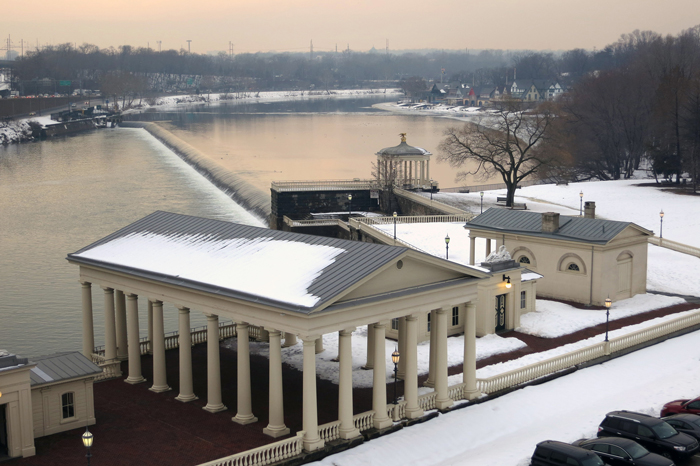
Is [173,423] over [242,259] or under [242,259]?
under

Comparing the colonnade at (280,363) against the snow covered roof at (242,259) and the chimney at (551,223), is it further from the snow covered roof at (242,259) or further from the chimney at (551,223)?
the chimney at (551,223)

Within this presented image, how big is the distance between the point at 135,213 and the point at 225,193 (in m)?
18.1

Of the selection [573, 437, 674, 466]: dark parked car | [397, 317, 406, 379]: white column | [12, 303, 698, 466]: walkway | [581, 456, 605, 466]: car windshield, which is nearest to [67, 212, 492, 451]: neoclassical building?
[397, 317, 406, 379]: white column

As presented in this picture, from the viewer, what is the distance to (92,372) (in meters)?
26.7

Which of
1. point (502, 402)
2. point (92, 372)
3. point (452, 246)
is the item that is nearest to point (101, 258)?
point (92, 372)

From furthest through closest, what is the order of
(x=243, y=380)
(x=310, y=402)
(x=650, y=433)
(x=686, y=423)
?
(x=243, y=380), (x=686, y=423), (x=650, y=433), (x=310, y=402)

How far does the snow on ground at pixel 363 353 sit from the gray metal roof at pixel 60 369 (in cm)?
843

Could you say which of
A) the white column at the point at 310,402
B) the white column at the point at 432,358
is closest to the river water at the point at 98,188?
the white column at the point at 432,358

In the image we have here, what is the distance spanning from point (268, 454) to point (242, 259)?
705 cm

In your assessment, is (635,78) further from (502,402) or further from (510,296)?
(502,402)

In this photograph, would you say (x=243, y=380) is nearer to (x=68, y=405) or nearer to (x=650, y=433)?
(x=68, y=405)

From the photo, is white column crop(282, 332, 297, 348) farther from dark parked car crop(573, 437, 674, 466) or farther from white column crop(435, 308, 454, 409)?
dark parked car crop(573, 437, 674, 466)

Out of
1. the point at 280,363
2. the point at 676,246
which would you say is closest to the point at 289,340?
the point at 280,363

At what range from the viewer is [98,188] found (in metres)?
109
